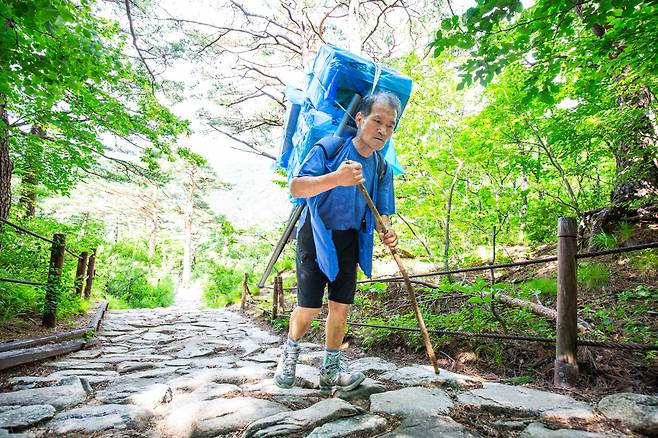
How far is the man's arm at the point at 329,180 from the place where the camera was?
1.98 m

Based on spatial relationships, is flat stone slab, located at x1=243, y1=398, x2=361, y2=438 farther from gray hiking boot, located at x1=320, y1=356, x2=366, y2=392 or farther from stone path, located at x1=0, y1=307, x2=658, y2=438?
gray hiking boot, located at x1=320, y1=356, x2=366, y2=392

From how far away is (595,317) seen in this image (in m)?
3.22

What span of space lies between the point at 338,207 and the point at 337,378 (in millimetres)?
1092

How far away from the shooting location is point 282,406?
6.65 ft

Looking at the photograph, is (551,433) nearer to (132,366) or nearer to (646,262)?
(132,366)

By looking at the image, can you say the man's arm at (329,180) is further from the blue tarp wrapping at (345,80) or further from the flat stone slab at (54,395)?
the flat stone slab at (54,395)

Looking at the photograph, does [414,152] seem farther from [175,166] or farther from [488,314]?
[175,166]

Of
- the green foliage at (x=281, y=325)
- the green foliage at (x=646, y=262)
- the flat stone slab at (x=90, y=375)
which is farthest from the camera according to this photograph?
the green foliage at (x=281, y=325)

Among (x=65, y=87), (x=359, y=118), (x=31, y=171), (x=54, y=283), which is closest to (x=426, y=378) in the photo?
(x=359, y=118)

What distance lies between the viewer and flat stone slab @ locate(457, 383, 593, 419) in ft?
5.81

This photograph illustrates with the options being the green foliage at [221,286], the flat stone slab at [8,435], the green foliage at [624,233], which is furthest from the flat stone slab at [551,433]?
the green foliage at [221,286]

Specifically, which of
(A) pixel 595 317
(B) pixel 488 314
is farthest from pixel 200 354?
(A) pixel 595 317

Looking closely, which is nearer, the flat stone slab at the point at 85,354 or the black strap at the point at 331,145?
the black strap at the point at 331,145

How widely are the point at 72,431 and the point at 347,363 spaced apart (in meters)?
2.14
